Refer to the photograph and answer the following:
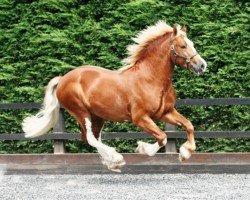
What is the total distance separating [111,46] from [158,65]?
2136mm

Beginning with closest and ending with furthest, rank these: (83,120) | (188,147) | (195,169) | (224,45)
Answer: (188,147)
(83,120)
(195,169)
(224,45)

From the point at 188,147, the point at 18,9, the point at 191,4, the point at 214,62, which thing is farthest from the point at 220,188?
the point at 18,9

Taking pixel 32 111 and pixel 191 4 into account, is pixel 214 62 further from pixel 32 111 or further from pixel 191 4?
pixel 32 111

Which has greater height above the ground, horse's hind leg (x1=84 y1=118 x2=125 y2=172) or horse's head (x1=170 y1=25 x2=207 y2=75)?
horse's head (x1=170 y1=25 x2=207 y2=75)

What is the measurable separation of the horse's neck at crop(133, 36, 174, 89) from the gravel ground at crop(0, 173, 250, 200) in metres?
1.15

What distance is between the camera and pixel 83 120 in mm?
7828

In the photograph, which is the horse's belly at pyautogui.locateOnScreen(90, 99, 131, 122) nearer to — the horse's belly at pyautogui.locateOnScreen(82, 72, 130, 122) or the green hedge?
the horse's belly at pyautogui.locateOnScreen(82, 72, 130, 122)

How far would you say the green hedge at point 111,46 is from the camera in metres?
9.30

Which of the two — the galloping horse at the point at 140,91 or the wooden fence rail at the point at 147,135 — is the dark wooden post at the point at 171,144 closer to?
the wooden fence rail at the point at 147,135

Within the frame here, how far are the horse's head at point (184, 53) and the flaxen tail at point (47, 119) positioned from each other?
162 cm

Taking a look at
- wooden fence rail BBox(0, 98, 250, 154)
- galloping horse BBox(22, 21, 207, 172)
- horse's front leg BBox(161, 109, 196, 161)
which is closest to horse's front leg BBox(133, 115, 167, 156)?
galloping horse BBox(22, 21, 207, 172)

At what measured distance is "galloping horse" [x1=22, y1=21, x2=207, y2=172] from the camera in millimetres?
7383

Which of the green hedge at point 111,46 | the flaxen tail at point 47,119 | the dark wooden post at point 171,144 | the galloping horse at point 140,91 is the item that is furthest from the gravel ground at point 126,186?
the green hedge at point 111,46

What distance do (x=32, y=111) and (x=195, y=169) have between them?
8.66 ft
